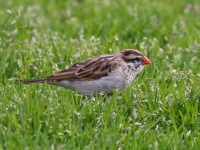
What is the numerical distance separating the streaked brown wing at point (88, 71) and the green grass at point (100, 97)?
214 millimetres

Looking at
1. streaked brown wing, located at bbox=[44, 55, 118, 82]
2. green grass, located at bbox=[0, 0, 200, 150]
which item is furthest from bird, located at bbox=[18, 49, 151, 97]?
green grass, located at bbox=[0, 0, 200, 150]

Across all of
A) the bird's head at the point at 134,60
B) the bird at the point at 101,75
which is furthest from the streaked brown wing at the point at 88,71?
the bird's head at the point at 134,60

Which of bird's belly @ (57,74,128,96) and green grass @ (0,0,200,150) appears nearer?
green grass @ (0,0,200,150)

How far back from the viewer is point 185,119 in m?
7.84

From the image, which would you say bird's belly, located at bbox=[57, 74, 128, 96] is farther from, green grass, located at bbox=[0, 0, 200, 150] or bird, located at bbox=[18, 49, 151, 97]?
green grass, located at bbox=[0, 0, 200, 150]

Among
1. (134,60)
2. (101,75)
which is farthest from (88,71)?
(134,60)

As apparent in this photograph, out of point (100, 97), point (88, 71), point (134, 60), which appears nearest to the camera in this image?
point (100, 97)

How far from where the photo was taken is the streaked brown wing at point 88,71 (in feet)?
28.8

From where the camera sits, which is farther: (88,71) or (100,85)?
(88,71)

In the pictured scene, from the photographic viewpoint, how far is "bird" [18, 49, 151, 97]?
28.5 feet

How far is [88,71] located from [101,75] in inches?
8.2

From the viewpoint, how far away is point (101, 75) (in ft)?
28.8

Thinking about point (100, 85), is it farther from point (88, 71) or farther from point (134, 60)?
point (134, 60)

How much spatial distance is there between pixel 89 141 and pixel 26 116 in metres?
0.79
